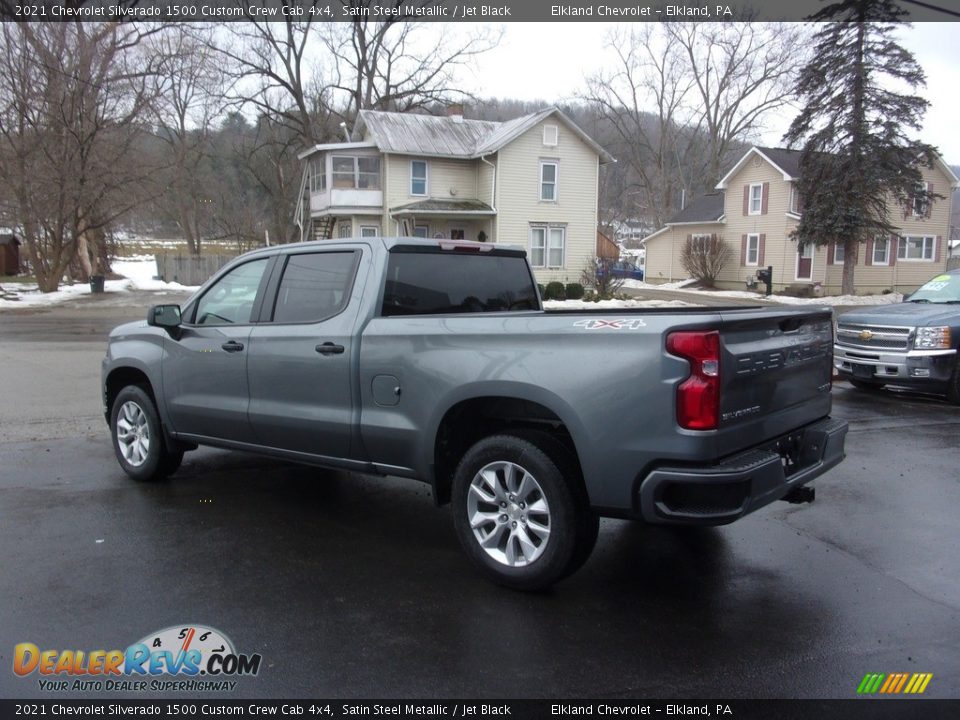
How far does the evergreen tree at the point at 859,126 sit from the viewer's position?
3059 centimetres

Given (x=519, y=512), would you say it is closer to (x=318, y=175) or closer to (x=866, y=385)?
(x=866, y=385)

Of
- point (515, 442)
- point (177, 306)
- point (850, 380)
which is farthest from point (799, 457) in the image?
point (850, 380)

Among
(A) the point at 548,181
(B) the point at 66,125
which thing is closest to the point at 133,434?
(B) the point at 66,125

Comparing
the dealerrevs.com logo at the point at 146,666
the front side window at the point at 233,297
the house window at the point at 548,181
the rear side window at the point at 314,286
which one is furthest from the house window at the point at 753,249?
the dealerrevs.com logo at the point at 146,666

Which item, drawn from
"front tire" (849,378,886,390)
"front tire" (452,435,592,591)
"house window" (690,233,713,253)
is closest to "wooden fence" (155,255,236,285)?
"house window" (690,233,713,253)

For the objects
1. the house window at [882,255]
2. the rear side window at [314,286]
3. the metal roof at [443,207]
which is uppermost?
the metal roof at [443,207]

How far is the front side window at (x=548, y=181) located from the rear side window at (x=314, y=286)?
31.5 metres

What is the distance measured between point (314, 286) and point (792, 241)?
34.9 m

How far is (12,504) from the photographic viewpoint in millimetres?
5633

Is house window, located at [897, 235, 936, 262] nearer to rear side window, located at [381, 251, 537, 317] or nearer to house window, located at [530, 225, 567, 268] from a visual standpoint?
house window, located at [530, 225, 567, 268]

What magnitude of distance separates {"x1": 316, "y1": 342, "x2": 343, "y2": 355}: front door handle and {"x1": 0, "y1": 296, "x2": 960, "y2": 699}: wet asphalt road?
1212 millimetres

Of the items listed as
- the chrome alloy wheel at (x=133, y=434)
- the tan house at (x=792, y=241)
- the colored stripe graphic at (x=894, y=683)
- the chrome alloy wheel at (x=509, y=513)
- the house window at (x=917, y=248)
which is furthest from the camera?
the house window at (x=917, y=248)

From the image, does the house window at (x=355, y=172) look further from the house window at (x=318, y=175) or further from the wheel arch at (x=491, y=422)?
the wheel arch at (x=491, y=422)

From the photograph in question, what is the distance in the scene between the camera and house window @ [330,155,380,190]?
35156mm
